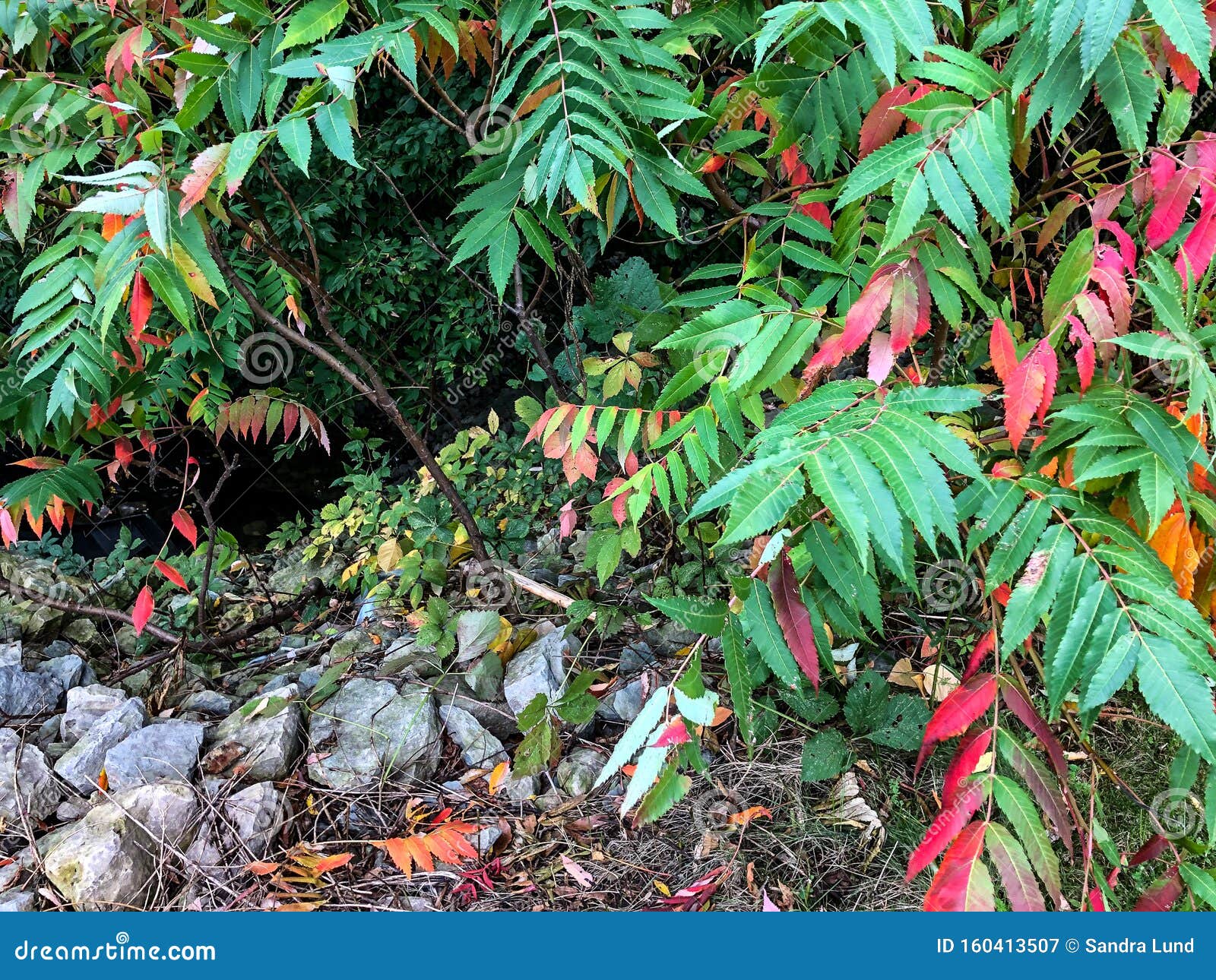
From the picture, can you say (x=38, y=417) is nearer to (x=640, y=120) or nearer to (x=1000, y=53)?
(x=640, y=120)

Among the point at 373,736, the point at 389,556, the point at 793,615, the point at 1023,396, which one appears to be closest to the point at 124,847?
the point at 373,736

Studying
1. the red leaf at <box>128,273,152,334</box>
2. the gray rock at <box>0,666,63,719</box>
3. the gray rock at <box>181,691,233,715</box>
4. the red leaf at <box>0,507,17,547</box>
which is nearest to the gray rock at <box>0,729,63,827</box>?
the gray rock at <box>0,666,63,719</box>

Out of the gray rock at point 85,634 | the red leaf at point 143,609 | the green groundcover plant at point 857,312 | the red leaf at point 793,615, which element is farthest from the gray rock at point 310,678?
the red leaf at point 793,615

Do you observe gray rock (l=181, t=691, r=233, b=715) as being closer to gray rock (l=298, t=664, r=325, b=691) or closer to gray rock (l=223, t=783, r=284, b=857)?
gray rock (l=298, t=664, r=325, b=691)

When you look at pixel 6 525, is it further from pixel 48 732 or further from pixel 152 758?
pixel 152 758

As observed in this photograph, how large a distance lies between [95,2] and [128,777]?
177 cm

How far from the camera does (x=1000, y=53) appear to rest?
177cm

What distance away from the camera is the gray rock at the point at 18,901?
1818mm

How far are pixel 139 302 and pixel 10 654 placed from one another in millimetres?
1786

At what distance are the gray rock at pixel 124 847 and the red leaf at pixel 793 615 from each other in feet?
4.81

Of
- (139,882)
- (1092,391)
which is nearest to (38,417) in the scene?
(139,882)

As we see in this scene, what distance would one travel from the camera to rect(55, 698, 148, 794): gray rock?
2.16 m

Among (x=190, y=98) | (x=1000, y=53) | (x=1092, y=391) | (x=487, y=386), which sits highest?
(x=190, y=98)

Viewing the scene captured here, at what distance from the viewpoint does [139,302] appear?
1630mm
